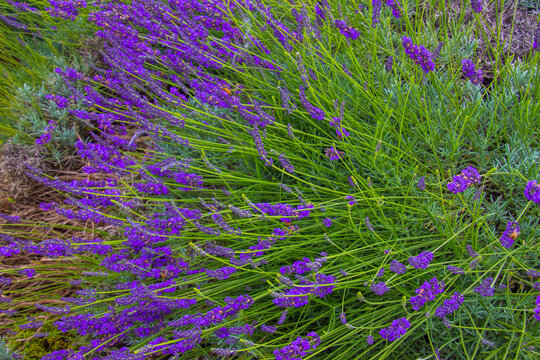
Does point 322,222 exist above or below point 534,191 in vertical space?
below

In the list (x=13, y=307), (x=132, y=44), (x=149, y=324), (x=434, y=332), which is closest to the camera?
(x=434, y=332)

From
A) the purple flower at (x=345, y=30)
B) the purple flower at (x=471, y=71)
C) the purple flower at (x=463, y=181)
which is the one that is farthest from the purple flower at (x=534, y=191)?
the purple flower at (x=345, y=30)

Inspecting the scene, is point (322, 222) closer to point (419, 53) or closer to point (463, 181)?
point (463, 181)

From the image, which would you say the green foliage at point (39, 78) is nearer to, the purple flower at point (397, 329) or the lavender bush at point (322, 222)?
the lavender bush at point (322, 222)

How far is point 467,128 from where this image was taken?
2.05 m

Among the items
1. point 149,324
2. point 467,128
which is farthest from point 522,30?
point 149,324

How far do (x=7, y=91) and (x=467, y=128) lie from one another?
381 centimetres

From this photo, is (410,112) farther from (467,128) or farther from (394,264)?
(394,264)

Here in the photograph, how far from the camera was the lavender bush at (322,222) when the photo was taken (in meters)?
1.56

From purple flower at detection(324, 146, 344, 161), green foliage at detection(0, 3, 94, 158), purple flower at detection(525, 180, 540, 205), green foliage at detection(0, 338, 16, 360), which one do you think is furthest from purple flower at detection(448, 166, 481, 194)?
green foliage at detection(0, 3, 94, 158)

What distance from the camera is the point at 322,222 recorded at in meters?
1.95

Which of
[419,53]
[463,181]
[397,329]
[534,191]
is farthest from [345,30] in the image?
[397,329]

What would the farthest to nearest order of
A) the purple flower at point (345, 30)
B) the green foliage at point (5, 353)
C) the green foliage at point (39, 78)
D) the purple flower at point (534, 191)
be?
the green foliage at point (39, 78), the green foliage at point (5, 353), the purple flower at point (345, 30), the purple flower at point (534, 191)

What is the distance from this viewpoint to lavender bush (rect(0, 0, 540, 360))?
156cm
